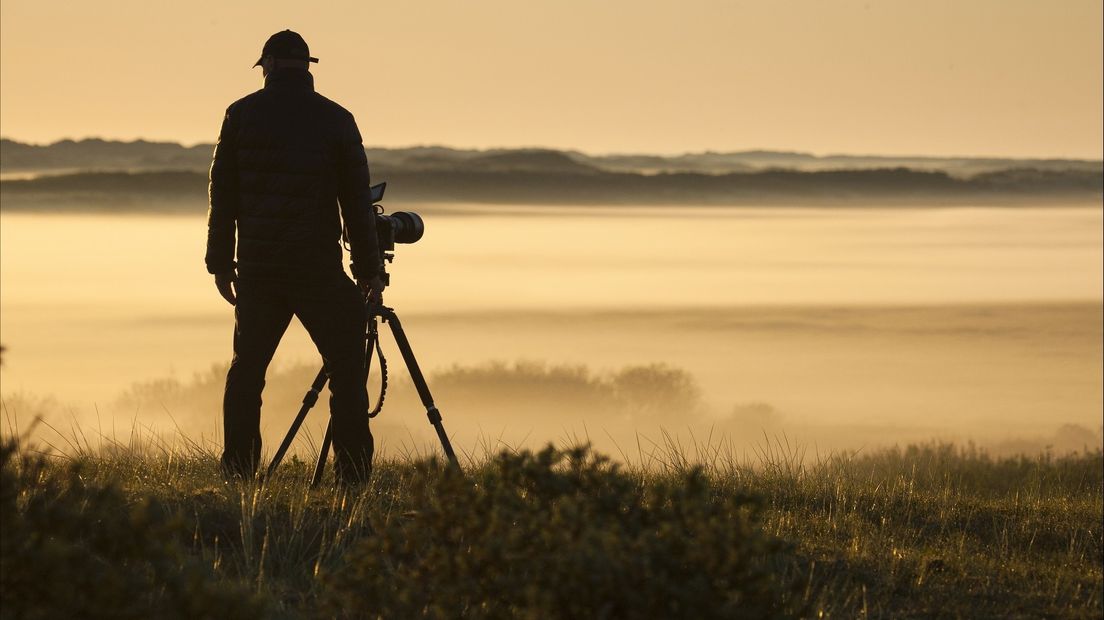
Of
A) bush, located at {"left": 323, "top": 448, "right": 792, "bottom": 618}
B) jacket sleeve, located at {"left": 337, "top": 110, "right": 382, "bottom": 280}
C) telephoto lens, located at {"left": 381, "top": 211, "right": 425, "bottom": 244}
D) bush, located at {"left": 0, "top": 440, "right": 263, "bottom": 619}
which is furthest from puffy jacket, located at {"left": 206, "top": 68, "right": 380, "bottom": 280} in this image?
bush, located at {"left": 0, "top": 440, "right": 263, "bottom": 619}

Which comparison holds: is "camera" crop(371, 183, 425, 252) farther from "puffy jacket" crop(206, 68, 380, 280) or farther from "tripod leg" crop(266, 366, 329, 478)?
"tripod leg" crop(266, 366, 329, 478)

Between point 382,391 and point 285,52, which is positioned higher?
point 285,52

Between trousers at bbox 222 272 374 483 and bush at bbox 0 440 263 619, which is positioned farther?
trousers at bbox 222 272 374 483

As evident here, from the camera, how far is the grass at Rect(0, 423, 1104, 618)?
391 centimetres

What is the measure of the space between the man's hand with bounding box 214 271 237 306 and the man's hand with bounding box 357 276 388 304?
0.70 meters

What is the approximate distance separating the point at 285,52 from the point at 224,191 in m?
0.82

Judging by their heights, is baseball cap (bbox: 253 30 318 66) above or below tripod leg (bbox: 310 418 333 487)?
above

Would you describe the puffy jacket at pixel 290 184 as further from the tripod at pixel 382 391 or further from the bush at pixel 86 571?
the bush at pixel 86 571

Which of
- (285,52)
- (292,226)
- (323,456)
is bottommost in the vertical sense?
(323,456)

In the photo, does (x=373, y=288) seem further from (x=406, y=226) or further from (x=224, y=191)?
(x=224, y=191)

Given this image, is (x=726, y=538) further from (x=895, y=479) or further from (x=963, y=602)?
(x=895, y=479)

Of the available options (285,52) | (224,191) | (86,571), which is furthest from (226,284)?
(86,571)

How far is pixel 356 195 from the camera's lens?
6887mm

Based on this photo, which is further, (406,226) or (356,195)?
(406,226)
